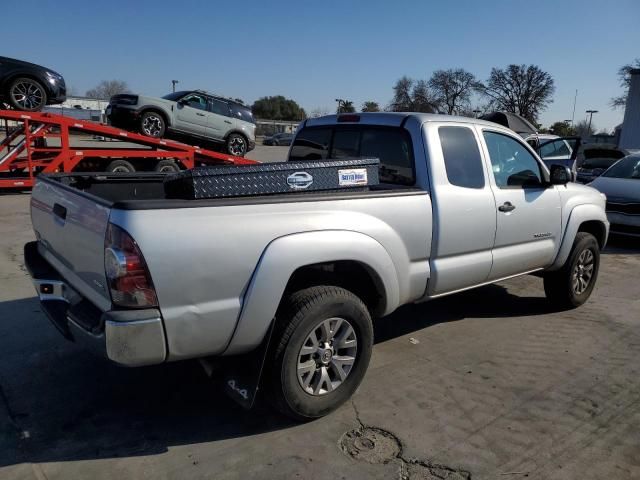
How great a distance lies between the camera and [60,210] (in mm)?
3111

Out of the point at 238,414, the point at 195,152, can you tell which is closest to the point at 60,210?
the point at 238,414

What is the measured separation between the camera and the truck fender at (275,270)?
2752mm

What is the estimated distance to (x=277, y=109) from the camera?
97062 millimetres

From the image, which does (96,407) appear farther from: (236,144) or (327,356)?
(236,144)

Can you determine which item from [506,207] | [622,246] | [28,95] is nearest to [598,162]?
[622,246]

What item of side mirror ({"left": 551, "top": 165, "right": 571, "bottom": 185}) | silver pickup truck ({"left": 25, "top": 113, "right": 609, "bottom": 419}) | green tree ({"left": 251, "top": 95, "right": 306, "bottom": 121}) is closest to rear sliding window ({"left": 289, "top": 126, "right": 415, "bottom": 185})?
silver pickup truck ({"left": 25, "top": 113, "right": 609, "bottom": 419})

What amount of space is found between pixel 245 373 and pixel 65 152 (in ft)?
33.2

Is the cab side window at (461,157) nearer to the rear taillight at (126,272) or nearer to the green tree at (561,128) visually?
the rear taillight at (126,272)

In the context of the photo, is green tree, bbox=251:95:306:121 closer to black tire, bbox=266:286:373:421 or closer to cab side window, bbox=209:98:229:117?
cab side window, bbox=209:98:229:117

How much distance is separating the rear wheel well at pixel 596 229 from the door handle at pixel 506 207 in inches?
63.4

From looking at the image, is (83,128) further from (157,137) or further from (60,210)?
(60,210)

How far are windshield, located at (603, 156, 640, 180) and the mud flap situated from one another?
9361 mm

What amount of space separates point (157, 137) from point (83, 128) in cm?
232

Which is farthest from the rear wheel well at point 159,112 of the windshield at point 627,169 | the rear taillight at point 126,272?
the rear taillight at point 126,272
